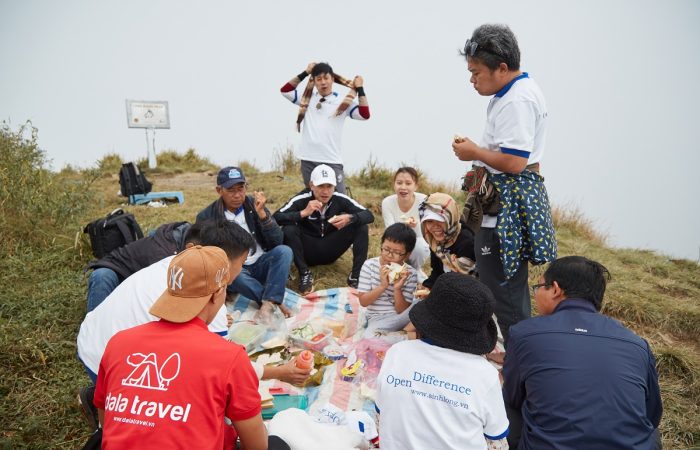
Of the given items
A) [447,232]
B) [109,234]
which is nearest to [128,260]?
[109,234]

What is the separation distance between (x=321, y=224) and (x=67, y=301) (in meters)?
2.26

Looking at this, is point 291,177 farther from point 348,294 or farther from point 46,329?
point 46,329

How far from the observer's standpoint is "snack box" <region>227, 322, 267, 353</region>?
10.7ft

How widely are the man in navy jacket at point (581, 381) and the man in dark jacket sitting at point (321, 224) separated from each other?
249cm


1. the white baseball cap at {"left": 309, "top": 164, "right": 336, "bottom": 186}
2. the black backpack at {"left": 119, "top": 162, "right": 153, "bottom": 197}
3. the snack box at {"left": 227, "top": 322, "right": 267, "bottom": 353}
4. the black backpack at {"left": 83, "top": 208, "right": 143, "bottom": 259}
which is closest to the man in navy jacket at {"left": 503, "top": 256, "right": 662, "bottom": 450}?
the snack box at {"left": 227, "top": 322, "right": 267, "bottom": 353}

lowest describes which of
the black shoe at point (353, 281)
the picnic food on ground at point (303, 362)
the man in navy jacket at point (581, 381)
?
the black shoe at point (353, 281)

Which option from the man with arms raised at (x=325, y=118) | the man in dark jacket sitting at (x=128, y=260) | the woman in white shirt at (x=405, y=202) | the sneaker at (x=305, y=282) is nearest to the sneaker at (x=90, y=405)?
the man in dark jacket sitting at (x=128, y=260)

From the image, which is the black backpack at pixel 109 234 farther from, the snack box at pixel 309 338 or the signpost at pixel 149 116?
the signpost at pixel 149 116

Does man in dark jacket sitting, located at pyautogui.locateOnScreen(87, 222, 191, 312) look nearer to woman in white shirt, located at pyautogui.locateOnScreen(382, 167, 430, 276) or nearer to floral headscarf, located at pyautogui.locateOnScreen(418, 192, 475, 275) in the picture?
floral headscarf, located at pyautogui.locateOnScreen(418, 192, 475, 275)

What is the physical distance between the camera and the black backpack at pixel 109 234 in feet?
11.5

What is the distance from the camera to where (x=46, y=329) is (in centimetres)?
332

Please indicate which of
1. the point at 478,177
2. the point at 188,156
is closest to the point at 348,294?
the point at 478,177

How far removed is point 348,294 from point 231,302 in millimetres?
Result: 1059

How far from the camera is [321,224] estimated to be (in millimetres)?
4457
